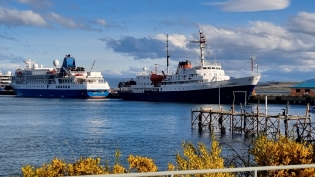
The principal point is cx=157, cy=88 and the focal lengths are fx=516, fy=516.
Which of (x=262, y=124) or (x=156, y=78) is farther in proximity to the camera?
(x=156, y=78)

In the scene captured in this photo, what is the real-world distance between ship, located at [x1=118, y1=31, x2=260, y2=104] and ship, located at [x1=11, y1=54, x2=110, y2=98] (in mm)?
13710

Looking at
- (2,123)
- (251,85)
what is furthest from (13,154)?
(251,85)

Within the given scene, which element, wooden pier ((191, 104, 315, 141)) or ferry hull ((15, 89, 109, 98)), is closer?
wooden pier ((191, 104, 315, 141))

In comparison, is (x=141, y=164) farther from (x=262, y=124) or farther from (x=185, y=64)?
(x=185, y=64)

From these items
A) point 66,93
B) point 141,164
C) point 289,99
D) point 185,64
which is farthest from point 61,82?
point 141,164

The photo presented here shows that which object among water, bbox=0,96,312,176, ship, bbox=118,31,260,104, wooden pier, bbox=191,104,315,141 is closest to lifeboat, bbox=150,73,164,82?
ship, bbox=118,31,260,104

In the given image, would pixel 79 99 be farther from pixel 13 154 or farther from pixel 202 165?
pixel 202 165

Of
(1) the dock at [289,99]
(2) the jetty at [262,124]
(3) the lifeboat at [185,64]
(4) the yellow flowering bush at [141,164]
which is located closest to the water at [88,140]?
(2) the jetty at [262,124]

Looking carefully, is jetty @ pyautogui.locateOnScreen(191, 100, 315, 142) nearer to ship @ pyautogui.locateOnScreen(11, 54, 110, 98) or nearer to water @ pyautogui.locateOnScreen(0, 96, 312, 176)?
water @ pyautogui.locateOnScreen(0, 96, 312, 176)

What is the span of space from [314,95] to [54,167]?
84.0 meters

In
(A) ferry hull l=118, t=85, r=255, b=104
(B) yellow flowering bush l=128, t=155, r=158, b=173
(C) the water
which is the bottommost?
(C) the water

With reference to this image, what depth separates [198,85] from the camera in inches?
→ 3413

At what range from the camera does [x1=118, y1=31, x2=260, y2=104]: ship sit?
83.1 meters

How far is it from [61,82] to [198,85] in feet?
134
